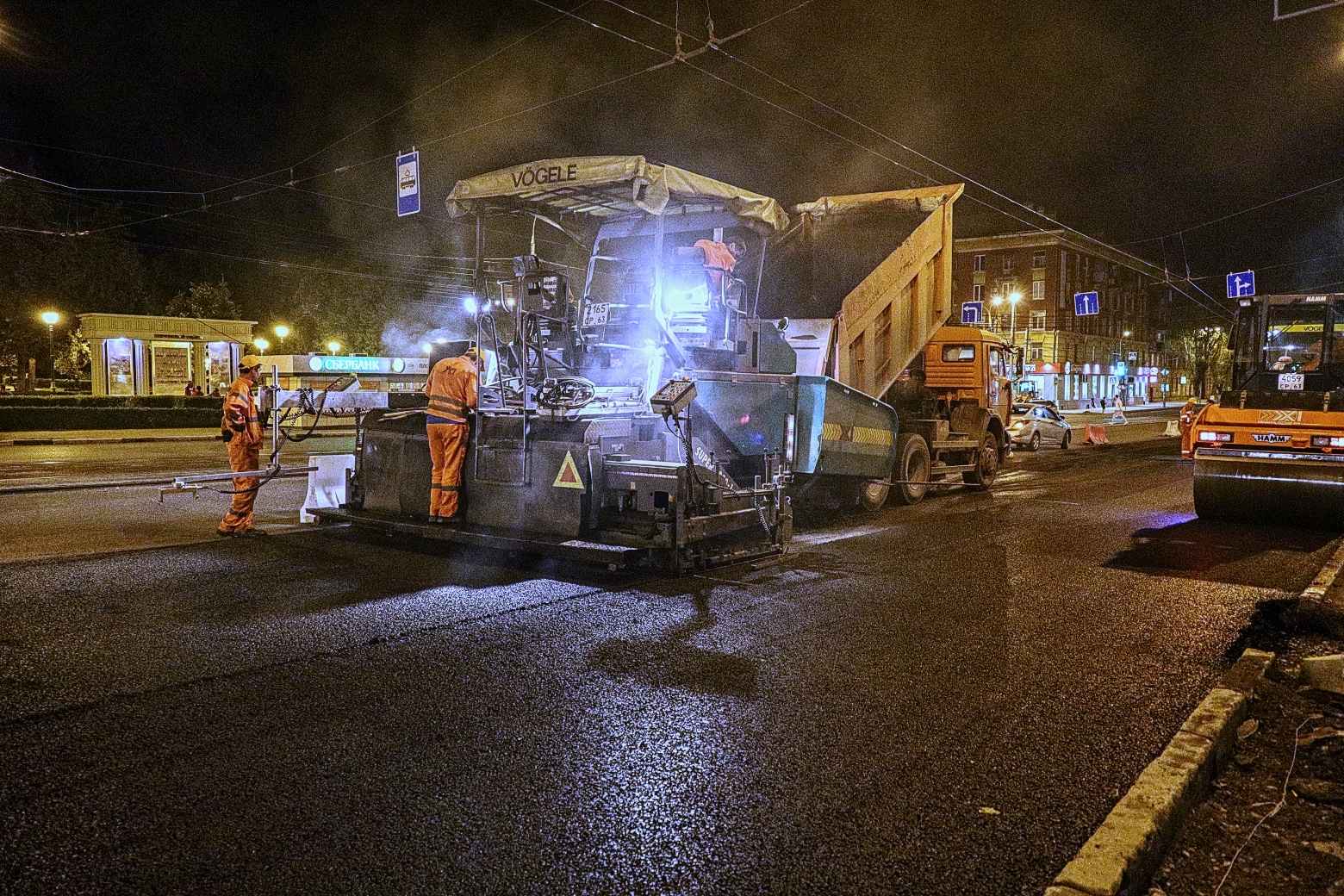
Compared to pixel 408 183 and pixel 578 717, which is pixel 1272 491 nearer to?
pixel 578 717

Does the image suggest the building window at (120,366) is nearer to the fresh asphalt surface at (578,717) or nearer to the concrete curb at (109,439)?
the concrete curb at (109,439)

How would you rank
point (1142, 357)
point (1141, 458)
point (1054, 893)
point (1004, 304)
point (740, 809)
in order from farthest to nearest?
1. point (1142, 357)
2. point (1004, 304)
3. point (1141, 458)
4. point (740, 809)
5. point (1054, 893)

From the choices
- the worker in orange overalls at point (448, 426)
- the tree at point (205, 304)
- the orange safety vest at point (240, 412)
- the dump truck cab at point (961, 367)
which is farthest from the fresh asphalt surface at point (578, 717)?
the tree at point (205, 304)

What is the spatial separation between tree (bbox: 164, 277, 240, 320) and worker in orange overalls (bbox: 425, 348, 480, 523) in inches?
1563

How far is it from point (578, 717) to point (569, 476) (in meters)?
2.96

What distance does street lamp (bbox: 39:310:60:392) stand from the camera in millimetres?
31047

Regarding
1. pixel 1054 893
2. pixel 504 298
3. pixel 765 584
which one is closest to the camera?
pixel 1054 893

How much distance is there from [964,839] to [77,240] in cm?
3804

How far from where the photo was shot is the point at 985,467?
1352cm

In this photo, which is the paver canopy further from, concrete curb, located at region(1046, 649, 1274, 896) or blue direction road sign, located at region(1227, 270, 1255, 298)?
blue direction road sign, located at region(1227, 270, 1255, 298)

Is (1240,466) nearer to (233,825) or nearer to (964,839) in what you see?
(964,839)

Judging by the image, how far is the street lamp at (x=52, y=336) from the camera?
1222 inches

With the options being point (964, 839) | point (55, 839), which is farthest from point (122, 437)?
point (964, 839)

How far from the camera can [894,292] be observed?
36.4 feet
